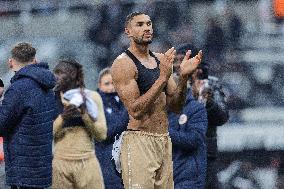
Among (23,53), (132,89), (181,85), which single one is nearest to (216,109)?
(181,85)

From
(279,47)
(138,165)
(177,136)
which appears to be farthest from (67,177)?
(279,47)

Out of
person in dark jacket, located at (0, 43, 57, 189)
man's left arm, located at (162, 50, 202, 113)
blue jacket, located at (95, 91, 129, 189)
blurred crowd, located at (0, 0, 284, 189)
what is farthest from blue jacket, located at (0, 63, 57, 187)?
blurred crowd, located at (0, 0, 284, 189)

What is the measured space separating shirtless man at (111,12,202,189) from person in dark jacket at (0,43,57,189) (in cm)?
71

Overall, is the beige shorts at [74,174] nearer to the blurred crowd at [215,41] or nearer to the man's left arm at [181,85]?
the man's left arm at [181,85]

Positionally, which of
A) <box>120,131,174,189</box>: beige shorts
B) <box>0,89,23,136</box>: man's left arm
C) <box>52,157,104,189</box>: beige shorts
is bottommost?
<box>52,157,104,189</box>: beige shorts

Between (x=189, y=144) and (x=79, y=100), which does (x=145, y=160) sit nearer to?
Answer: (x=189, y=144)

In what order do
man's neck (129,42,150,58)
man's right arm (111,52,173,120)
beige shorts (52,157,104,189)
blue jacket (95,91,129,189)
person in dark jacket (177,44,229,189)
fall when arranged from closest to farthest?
man's right arm (111,52,173,120)
man's neck (129,42,150,58)
beige shorts (52,157,104,189)
person in dark jacket (177,44,229,189)
blue jacket (95,91,129,189)

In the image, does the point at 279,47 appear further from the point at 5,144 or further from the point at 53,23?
the point at 5,144

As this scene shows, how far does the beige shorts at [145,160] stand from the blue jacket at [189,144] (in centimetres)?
113

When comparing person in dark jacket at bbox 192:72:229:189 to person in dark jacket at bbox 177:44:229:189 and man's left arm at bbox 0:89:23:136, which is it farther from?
man's left arm at bbox 0:89:23:136

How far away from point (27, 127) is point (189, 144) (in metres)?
1.68

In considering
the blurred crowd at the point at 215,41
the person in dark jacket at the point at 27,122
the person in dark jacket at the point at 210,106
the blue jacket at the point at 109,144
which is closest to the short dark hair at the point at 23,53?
the person in dark jacket at the point at 27,122

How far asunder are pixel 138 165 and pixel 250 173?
16.3ft

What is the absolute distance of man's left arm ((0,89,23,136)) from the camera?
7906 millimetres
